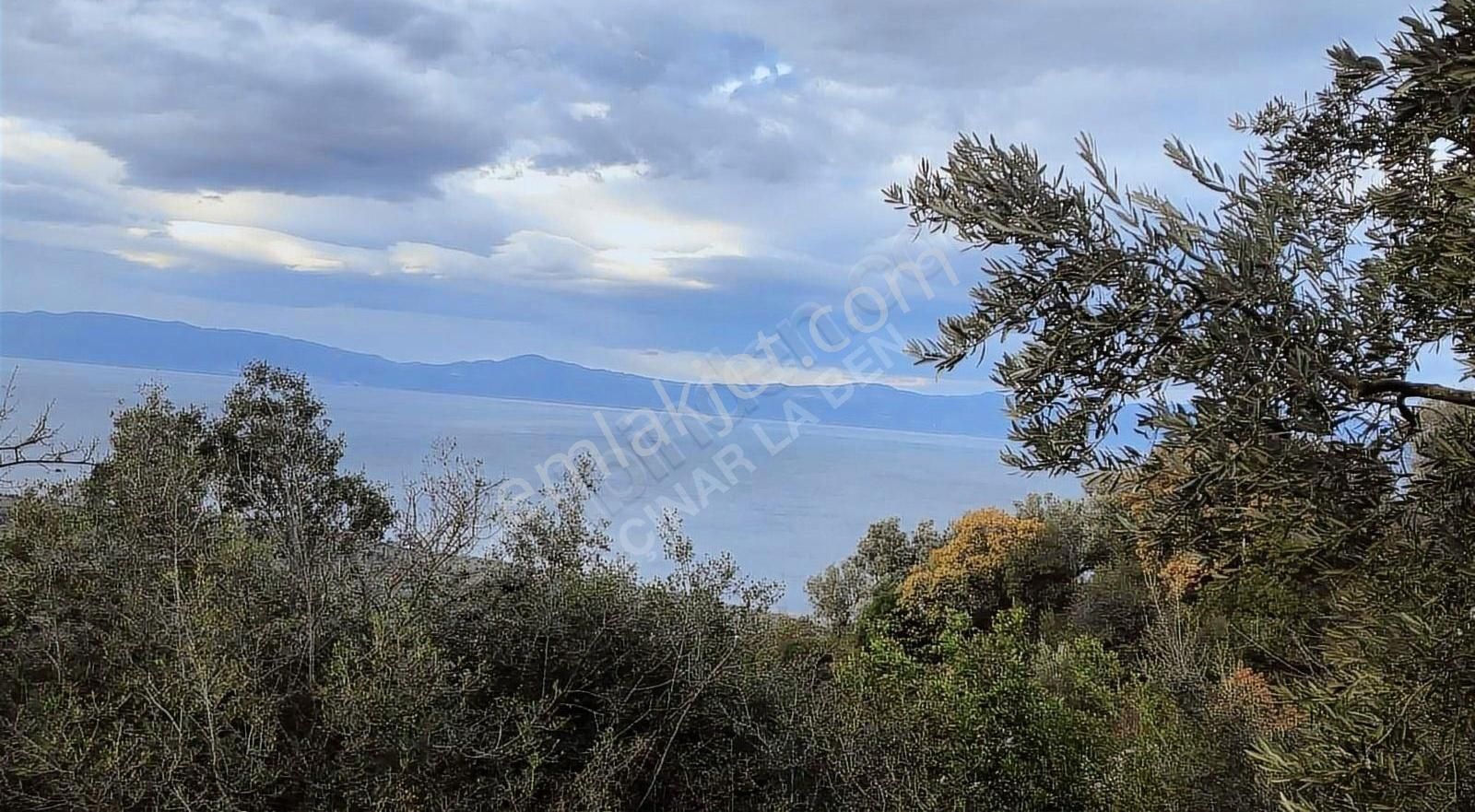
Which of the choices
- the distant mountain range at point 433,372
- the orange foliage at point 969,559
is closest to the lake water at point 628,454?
the distant mountain range at point 433,372

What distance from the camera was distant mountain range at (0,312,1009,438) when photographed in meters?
8.84

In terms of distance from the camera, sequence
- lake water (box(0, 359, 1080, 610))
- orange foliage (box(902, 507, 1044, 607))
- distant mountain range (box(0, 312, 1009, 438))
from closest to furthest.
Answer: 1. lake water (box(0, 359, 1080, 610))
2. distant mountain range (box(0, 312, 1009, 438))
3. orange foliage (box(902, 507, 1044, 607))

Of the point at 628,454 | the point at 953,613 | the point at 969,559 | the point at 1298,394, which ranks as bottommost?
the point at 969,559

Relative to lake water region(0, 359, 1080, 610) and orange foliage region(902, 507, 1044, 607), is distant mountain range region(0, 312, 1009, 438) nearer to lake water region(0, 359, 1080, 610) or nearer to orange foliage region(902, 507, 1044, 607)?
lake water region(0, 359, 1080, 610)

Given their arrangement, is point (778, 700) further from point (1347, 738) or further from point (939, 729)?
point (1347, 738)

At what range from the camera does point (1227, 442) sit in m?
2.02

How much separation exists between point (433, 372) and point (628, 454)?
10.4 m

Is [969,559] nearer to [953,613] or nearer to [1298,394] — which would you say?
[953,613]

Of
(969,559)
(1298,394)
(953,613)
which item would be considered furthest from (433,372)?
(1298,394)

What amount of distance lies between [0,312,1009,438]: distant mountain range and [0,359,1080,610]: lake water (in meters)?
0.29

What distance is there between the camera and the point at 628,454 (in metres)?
8.02

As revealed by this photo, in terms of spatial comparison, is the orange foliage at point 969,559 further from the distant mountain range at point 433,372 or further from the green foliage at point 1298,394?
the green foliage at point 1298,394

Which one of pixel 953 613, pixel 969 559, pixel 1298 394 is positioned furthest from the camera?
pixel 969 559

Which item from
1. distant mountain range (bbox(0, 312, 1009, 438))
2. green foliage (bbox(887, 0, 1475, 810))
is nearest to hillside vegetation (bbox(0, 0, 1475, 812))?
green foliage (bbox(887, 0, 1475, 810))
